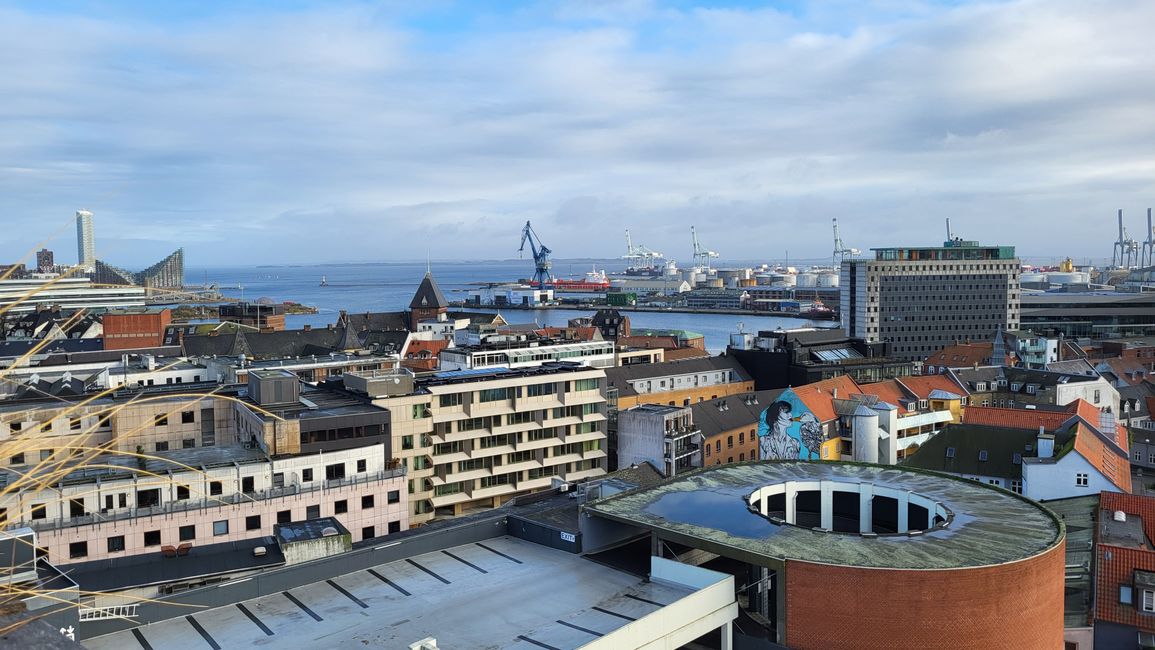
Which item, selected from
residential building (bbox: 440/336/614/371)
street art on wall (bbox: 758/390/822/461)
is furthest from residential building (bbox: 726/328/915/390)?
street art on wall (bbox: 758/390/822/461)

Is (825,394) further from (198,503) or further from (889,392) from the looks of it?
(198,503)

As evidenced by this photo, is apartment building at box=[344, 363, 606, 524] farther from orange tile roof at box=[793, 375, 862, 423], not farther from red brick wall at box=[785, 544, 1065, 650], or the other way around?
red brick wall at box=[785, 544, 1065, 650]

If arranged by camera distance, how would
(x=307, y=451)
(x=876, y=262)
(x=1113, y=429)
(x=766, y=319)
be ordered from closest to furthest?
(x=307, y=451), (x=1113, y=429), (x=876, y=262), (x=766, y=319)

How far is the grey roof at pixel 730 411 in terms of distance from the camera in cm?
3120

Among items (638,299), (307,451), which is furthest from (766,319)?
(307,451)

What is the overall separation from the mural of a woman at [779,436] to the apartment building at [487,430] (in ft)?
19.8

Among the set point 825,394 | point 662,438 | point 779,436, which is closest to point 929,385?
point 825,394

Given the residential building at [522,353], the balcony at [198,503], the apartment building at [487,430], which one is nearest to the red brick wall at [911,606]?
the balcony at [198,503]

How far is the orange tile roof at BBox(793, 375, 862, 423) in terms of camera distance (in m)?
31.3

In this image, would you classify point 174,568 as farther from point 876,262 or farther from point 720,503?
point 876,262

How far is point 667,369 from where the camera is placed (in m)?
42.7

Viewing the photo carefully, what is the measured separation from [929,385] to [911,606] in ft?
79.8

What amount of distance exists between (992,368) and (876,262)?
131 ft

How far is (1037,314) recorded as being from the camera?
3201 inches
